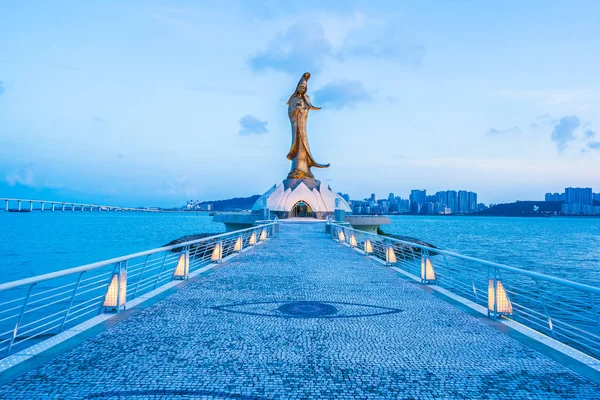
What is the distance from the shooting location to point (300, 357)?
4.30 meters

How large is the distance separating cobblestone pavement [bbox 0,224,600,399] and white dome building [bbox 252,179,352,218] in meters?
37.1

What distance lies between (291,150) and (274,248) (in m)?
33.7

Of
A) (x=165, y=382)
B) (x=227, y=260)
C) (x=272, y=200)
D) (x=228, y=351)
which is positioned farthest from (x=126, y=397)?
(x=272, y=200)

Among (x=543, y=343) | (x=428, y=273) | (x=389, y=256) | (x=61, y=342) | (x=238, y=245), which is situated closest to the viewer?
(x=61, y=342)

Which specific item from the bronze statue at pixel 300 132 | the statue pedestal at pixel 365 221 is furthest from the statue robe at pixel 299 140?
the statue pedestal at pixel 365 221

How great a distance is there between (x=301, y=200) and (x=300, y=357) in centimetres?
4070

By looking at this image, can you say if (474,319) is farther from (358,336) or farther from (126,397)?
(126,397)

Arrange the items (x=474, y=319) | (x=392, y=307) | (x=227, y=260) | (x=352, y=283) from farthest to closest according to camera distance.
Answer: (x=227, y=260)
(x=352, y=283)
(x=392, y=307)
(x=474, y=319)

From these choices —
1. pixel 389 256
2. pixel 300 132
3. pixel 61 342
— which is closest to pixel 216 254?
pixel 389 256

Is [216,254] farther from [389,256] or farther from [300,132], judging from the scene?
[300,132]

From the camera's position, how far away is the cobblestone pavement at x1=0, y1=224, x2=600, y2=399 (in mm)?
3547

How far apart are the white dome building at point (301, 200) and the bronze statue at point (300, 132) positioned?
176 cm

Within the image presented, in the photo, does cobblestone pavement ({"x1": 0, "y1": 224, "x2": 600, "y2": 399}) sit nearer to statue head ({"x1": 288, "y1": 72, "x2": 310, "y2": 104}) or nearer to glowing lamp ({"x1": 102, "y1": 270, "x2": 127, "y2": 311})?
glowing lamp ({"x1": 102, "y1": 270, "x2": 127, "y2": 311})

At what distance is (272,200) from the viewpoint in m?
45.4
